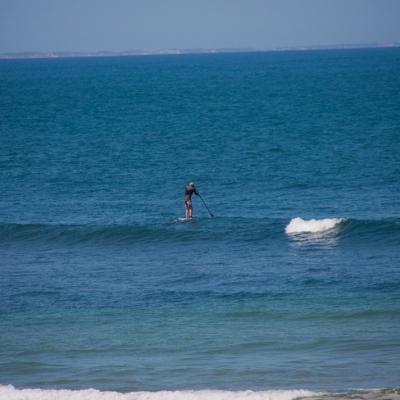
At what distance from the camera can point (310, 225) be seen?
28.7 m

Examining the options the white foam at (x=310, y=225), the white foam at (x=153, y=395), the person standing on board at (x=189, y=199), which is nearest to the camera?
the white foam at (x=153, y=395)

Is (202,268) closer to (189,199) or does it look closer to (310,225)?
(310,225)

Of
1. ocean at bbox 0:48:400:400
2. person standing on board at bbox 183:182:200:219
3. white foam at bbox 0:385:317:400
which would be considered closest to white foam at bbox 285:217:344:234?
ocean at bbox 0:48:400:400

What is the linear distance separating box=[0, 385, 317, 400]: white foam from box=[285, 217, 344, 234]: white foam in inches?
561

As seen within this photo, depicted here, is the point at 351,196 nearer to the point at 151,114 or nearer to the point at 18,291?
the point at 18,291

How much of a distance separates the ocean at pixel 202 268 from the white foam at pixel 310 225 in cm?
7

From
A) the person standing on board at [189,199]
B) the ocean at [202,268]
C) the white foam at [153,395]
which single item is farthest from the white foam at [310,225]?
the white foam at [153,395]

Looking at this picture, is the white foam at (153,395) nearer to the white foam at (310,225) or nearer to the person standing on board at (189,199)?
the white foam at (310,225)

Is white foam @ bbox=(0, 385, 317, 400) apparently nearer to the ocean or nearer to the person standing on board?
the ocean

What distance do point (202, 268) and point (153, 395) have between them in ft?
32.6

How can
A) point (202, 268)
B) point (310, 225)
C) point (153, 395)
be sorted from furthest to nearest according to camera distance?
1. point (310, 225)
2. point (202, 268)
3. point (153, 395)

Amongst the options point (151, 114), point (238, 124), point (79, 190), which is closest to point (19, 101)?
point (151, 114)

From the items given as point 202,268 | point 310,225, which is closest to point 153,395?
point 202,268

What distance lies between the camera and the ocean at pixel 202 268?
1591cm
